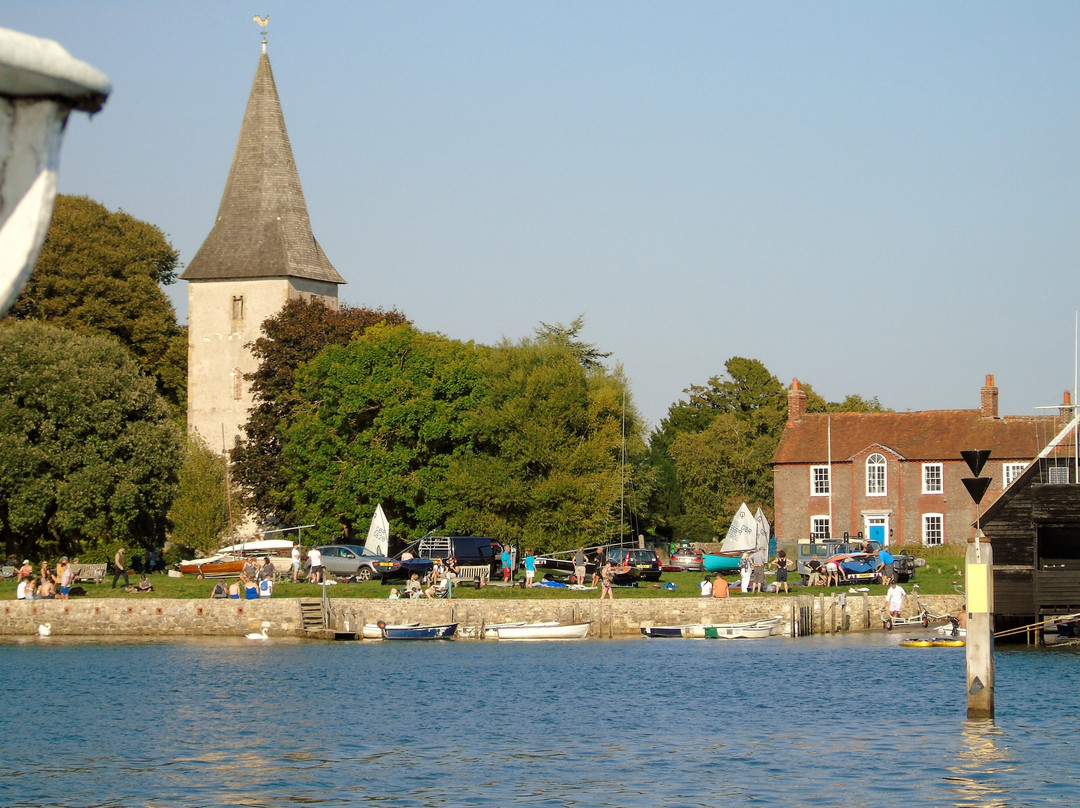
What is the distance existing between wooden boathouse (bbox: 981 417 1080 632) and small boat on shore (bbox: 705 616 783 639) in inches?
325

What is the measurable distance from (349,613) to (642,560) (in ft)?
49.0

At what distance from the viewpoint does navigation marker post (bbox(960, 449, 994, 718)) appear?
27.6 m

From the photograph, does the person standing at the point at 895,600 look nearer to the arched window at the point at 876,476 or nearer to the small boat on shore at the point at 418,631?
the small boat on shore at the point at 418,631

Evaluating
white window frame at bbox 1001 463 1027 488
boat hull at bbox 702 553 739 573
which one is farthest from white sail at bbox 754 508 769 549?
white window frame at bbox 1001 463 1027 488

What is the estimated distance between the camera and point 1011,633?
4838 cm

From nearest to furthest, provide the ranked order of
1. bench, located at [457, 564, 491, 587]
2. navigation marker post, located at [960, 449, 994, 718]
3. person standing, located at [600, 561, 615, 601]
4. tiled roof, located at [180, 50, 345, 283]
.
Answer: navigation marker post, located at [960, 449, 994, 718] → person standing, located at [600, 561, 615, 601] → bench, located at [457, 564, 491, 587] → tiled roof, located at [180, 50, 345, 283]

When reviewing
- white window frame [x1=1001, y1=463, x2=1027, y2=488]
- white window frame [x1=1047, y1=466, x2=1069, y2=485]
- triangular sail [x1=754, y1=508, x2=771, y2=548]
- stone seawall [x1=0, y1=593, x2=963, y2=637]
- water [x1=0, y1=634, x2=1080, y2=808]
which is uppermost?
white window frame [x1=1001, y1=463, x2=1027, y2=488]

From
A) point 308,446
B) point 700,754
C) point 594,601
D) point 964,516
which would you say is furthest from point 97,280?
point 700,754

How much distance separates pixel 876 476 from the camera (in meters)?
75.1

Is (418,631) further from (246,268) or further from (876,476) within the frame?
(246,268)

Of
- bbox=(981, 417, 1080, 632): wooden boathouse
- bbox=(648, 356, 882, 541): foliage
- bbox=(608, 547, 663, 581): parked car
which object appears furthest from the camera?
bbox=(648, 356, 882, 541): foliage

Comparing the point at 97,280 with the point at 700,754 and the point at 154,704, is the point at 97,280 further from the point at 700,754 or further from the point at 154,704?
the point at 700,754

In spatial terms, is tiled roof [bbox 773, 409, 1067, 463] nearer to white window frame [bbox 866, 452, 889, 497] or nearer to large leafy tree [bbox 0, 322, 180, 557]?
white window frame [bbox 866, 452, 889, 497]

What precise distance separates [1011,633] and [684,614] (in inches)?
473
